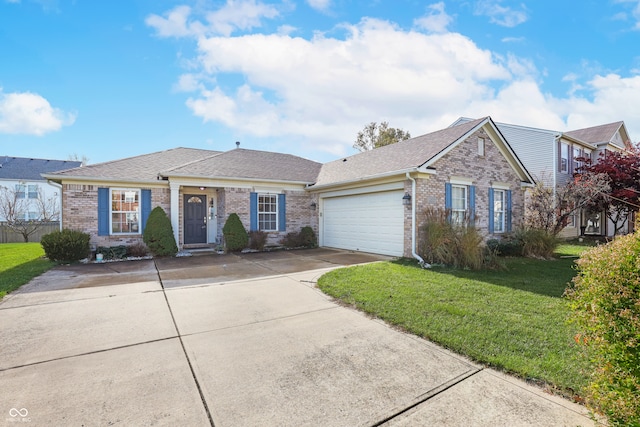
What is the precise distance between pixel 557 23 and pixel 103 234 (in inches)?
682

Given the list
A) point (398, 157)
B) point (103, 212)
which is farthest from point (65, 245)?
point (398, 157)

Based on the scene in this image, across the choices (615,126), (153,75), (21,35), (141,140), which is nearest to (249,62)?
(153,75)

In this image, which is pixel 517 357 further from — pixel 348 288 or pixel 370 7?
pixel 370 7

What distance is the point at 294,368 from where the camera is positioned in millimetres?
3227

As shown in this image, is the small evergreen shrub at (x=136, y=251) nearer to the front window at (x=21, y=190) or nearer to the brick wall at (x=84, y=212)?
the brick wall at (x=84, y=212)

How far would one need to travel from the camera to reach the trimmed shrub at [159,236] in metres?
11.1

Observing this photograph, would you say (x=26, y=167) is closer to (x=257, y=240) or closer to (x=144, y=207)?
(x=144, y=207)

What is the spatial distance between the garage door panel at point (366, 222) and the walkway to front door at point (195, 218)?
5597 mm

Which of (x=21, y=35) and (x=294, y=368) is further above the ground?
(x=21, y=35)

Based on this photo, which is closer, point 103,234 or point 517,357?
point 517,357

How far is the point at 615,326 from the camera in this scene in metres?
2.04

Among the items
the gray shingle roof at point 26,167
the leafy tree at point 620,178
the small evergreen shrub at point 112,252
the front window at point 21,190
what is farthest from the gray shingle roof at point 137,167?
the leafy tree at point 620,178

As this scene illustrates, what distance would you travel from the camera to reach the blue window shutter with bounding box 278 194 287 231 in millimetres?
13836

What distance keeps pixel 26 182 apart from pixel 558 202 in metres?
36.0
